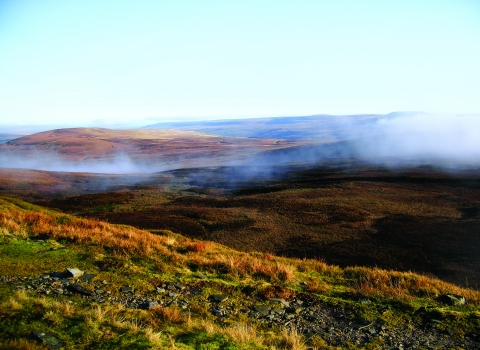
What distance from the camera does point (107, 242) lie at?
13.8 meters

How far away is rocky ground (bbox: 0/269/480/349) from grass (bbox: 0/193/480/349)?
0.20 metres

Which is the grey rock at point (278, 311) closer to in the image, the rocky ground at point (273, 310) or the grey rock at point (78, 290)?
the rocky ground at point (273, 310)

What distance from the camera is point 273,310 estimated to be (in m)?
8.88

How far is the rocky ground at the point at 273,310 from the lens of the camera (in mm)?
7578

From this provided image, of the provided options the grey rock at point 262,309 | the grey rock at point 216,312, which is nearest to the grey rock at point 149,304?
the grey rock at point 216,312

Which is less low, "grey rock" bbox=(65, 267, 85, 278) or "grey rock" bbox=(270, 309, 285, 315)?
"grey rock" bbox=(65, 267, 85, 278)

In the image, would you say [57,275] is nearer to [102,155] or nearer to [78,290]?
[78,290]

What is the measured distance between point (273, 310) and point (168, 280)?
3.40m

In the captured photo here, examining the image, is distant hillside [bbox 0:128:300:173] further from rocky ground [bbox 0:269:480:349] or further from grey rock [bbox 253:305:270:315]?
grey rock [bbox 253:305:270:315]

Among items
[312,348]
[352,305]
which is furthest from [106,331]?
[352,305]

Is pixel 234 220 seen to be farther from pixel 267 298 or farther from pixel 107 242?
pixel 267 298

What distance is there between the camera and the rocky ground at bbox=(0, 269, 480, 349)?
7.58 meters

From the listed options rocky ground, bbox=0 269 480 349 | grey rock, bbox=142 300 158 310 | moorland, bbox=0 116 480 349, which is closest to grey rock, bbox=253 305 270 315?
rocky ground, bbox=0 269 480 349

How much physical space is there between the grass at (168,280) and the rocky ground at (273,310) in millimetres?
205
